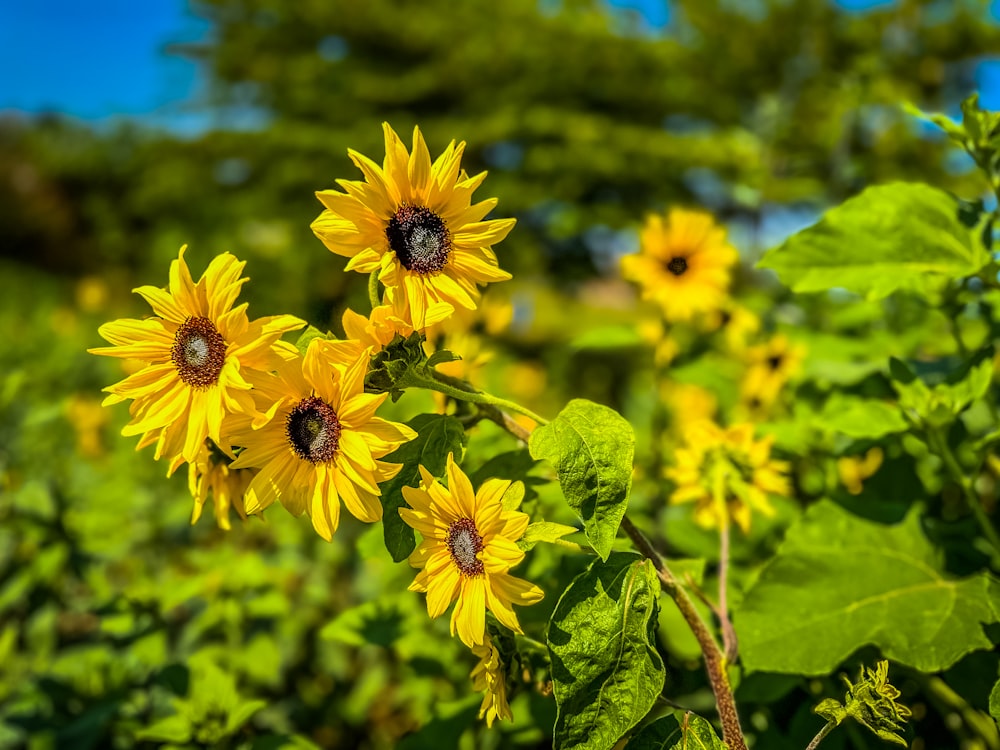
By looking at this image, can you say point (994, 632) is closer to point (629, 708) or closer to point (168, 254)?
point (629, 708)

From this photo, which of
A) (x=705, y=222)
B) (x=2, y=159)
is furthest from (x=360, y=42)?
(x=705, y=222)

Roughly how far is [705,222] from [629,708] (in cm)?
193

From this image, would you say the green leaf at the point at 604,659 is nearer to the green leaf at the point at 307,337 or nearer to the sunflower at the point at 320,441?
the sunflower at the point at 320,441

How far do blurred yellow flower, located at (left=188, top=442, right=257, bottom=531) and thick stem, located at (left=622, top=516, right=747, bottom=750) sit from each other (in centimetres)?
59

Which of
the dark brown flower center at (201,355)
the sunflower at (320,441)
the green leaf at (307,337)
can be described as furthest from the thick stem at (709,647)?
the dark brown flower center at (201,355)

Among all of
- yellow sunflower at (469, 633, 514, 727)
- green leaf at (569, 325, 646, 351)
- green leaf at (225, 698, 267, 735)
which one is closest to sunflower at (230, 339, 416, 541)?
yellow sunflower at (469, 633, 514, 727)

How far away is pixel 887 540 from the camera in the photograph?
1.56m

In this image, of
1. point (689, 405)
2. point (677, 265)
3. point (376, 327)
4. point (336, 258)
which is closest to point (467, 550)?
point (376, 327)

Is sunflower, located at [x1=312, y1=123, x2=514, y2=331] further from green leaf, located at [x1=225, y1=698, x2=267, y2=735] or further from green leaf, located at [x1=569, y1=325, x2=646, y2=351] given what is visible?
green leaf, located at [x1=569, y1=325, x2=646, y2=351]

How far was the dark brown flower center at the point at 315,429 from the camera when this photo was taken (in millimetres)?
1069

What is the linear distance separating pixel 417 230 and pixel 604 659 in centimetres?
61

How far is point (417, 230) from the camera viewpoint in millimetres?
1137

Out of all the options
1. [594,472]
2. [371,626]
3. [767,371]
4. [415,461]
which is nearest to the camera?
[594,472]

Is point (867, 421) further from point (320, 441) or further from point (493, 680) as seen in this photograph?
point (320, 441)
